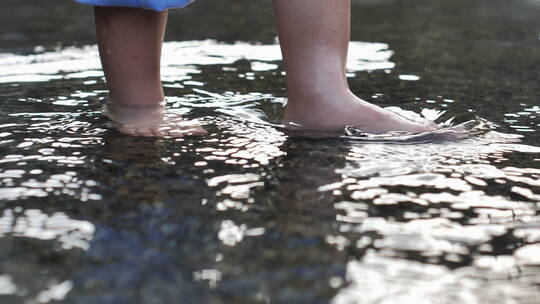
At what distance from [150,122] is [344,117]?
0.44m

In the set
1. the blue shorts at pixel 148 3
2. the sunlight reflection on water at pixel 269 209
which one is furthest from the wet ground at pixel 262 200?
the blue shorts at pixel 148 3

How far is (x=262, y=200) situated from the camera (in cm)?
113

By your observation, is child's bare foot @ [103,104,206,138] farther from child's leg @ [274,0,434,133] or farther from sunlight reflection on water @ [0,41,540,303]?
child's leg @ [274,0,434,133]

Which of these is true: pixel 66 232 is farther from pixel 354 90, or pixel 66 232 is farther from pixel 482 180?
pixel 354 90

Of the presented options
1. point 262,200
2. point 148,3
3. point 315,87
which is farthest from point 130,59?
point 262,200

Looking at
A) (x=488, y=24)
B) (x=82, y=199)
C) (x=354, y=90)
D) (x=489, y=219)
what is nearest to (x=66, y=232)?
(x=82, y=199)

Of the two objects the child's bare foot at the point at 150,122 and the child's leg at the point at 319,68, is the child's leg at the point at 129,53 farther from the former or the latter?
the child's leg at the point at 319,68

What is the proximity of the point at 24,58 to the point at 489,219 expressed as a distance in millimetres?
1910

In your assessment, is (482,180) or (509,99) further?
(509,99)

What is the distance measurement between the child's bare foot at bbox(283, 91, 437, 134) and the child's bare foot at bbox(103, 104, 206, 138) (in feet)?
0.76

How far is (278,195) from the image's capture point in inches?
45.3

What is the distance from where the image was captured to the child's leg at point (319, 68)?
1.60 meters

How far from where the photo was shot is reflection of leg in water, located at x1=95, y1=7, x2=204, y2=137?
5.72ft

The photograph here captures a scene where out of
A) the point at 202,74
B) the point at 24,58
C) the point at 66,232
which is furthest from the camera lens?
the point at 24,58
